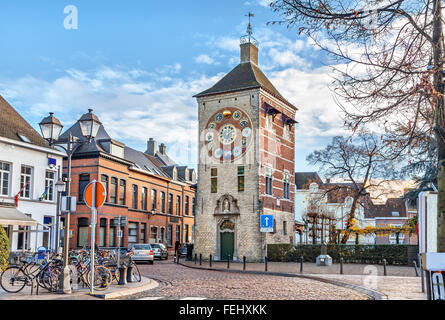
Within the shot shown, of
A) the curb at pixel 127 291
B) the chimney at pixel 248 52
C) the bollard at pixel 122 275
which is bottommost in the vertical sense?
the curb at pixel 127 291

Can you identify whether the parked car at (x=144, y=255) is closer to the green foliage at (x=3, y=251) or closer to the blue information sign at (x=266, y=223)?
the blue information sign at (x=266, y=223)

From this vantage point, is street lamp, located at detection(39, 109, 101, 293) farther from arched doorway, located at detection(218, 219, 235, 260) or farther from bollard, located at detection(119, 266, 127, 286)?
arched doorway, located at detection(218, 219, 235, 260)

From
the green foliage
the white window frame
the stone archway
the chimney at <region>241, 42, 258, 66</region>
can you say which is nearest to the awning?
the white window frame

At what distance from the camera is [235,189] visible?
3572cm

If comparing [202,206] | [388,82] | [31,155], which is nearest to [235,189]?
[202,206]

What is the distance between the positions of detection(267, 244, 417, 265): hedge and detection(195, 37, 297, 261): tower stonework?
4.75ft

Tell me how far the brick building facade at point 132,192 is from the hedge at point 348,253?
10550 mm

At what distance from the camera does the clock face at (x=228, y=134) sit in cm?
3558

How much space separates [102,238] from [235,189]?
12423mm

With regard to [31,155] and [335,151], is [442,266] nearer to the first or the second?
[31,155]

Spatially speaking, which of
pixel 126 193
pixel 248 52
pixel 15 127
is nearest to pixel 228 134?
pixel 248 52

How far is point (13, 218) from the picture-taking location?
24828 millimetres

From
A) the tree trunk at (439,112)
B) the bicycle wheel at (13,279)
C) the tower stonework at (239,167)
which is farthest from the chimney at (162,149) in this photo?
the tree trunk at (439,112)
